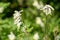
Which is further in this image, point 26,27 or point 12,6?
point 12,6

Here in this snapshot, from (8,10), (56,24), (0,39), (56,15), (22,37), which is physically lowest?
(22,37)

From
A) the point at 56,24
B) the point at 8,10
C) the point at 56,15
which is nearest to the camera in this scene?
the point at 56,24

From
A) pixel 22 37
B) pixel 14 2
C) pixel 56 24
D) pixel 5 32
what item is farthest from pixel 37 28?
pixel 22 37

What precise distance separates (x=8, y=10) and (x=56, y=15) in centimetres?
99

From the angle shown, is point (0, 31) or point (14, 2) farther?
point (14, 2)

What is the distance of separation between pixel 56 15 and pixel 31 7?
32.0 inches

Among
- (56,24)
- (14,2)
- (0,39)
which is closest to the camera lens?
(0,39)

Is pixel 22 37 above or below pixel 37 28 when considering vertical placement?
below

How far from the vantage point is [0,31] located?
4359 millimetres

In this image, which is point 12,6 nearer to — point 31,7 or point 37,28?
point 31,7

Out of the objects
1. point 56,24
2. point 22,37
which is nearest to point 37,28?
point 56,24

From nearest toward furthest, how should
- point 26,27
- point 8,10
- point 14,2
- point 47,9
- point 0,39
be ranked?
point 47,9, point 26,27, point 0,39, point 8,10, point 14,2

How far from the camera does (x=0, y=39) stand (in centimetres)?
436

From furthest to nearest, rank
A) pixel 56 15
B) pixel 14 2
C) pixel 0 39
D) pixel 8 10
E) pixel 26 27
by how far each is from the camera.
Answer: pixel 14 2 < pixel 8 10 < pixel 56 15 < pixel 0 39 < pixel 26 27
